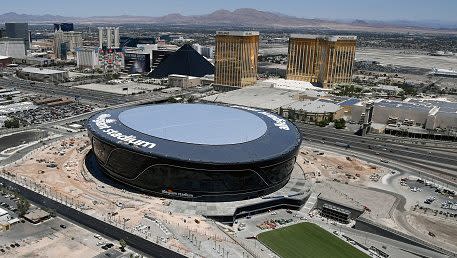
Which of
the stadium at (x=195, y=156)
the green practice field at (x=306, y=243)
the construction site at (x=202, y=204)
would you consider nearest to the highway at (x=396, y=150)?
the construction site at (x=202, y=204)

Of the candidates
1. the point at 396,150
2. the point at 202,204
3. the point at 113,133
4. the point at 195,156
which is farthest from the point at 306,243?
the point at 396,150

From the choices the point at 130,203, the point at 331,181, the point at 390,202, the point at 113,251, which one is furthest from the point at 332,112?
the point at 113,251

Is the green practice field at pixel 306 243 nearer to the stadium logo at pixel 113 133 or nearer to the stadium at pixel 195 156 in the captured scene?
the stadium at pixel 195 156

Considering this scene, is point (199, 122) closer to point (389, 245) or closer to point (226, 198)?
point (226, 198)

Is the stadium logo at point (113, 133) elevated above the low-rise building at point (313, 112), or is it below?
above

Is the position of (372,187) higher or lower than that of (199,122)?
lower

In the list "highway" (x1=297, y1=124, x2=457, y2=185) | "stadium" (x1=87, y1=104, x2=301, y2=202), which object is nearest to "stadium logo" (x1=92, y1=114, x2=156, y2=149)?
"stadium" (x1=87, y1=104, x2=301, y2=202)

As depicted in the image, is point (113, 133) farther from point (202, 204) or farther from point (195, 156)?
point (202, 204)
